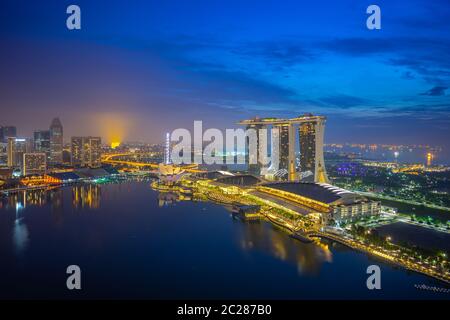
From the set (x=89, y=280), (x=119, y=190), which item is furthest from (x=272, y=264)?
(x=119, y=190)

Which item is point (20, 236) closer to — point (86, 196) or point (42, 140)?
point (86, 196)

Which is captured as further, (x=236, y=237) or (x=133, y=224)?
(x=133, y=224)

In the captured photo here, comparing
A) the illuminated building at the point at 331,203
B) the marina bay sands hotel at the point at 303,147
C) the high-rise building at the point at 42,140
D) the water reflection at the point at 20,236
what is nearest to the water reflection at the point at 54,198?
the water reflection at the point at 20,236

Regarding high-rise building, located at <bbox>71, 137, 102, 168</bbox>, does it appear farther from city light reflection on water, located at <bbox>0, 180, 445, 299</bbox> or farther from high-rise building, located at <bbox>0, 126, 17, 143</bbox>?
city light reflection on water, located at <bbox>0, 180, 445, 299</bbox>

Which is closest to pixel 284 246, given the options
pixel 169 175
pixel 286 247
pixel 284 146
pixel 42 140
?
pixel 286 247
